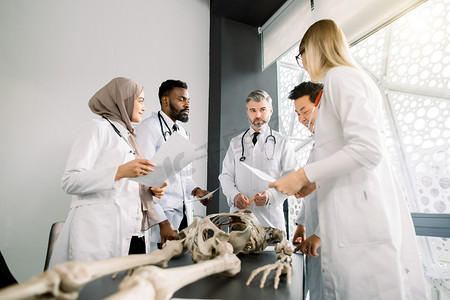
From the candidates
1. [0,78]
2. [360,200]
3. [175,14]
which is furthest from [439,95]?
[0,78]

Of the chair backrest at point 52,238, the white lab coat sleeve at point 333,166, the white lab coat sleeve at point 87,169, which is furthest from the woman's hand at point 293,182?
the chair backrest at point 52,238

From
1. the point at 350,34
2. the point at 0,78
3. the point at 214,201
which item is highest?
the point at 350,34

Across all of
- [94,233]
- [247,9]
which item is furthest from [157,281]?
[247,9]

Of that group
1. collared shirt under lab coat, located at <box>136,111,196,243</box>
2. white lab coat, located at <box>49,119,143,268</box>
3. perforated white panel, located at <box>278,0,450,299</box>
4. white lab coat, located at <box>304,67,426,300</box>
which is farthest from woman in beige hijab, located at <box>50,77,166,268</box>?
perforated white panel, located at <box>278,0,450,299</box>

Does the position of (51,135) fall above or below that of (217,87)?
below

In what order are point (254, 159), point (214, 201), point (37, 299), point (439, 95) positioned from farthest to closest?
point (214, 201) < point (254, 159) < point (439, 95) < point (37, 299)

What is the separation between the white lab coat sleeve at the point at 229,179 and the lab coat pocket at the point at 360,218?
1235mm

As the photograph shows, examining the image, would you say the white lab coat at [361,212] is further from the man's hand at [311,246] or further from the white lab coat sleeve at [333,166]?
the man's hand at [311,246]

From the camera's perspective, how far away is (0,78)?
2387 mm

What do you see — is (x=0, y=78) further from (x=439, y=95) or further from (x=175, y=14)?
(x=439, y=95)

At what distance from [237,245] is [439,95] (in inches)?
84.4

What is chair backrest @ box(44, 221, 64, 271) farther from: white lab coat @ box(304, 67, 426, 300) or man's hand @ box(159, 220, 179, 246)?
white lab coat @ box(304, 67, 426, 300)

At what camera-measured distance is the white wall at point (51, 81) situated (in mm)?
→ 2326

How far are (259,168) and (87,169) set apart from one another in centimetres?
143
